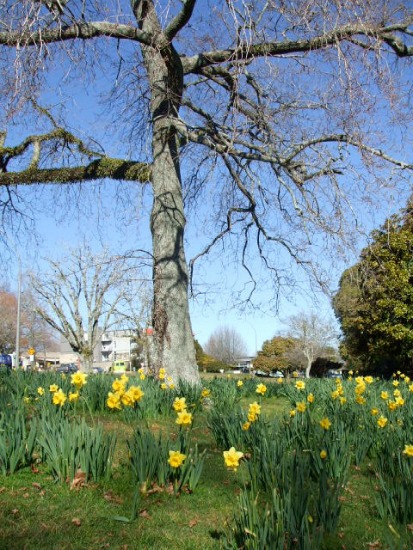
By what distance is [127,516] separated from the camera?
122 inches

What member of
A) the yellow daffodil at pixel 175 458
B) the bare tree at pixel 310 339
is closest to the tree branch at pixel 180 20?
the yellow daffodil at pixel 175 458

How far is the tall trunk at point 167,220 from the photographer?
24.6ft

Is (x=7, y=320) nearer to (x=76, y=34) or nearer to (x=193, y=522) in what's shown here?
(x=76, y=34)

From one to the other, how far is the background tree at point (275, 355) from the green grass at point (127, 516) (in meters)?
42.4

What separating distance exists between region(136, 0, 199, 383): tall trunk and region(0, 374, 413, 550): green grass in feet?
11.5

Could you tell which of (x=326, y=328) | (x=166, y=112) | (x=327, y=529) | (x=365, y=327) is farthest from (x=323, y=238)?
(x=326, y=328)

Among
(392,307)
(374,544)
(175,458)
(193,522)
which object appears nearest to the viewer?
(374,544)

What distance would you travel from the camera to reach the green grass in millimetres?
2711

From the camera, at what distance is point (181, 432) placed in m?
3.53

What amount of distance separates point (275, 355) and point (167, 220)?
41489mm

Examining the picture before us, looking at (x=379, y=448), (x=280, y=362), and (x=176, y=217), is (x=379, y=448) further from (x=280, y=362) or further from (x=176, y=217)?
(x=280, y=362)

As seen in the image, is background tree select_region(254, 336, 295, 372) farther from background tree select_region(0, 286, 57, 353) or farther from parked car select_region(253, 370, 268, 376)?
background tree select_region(0, 286, 57, 353)

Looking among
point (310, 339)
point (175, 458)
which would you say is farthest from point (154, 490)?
point (310, 339)

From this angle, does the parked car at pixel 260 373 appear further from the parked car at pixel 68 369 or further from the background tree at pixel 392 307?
the background tree at pixel 392 307
